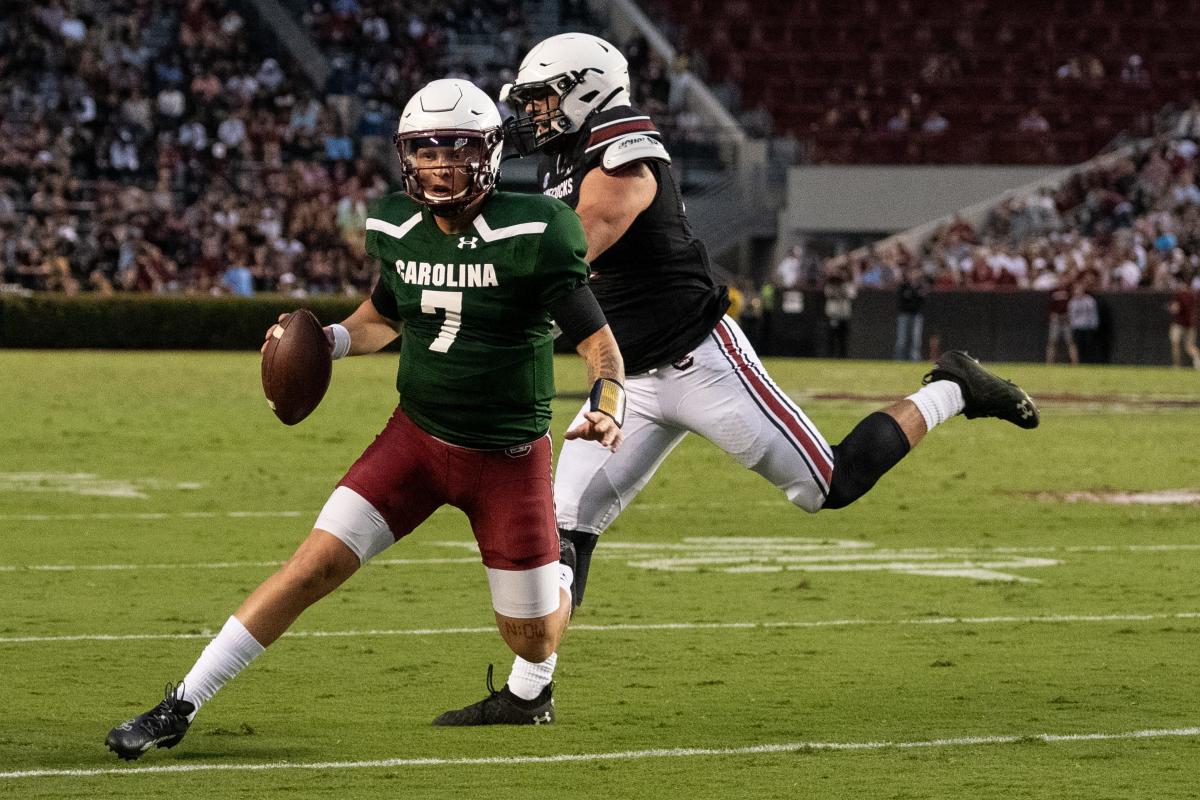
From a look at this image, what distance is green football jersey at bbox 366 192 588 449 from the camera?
18.8 feet

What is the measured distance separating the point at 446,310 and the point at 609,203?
1.07 metres

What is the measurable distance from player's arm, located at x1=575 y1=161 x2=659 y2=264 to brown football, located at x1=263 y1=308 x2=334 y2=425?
3.37ft

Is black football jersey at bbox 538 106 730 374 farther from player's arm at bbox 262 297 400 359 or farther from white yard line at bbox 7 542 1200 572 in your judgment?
white yard line at bbox 7 542 1200 572

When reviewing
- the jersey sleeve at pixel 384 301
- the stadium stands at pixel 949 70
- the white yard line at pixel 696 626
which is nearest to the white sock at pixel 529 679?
the jersey sleeve at pixel 384 301

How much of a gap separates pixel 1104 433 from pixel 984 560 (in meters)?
8.43

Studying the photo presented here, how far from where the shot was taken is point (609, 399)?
5.64 meters

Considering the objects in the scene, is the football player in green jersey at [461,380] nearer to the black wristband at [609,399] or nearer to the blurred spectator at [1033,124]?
the black wristband at [609,399]

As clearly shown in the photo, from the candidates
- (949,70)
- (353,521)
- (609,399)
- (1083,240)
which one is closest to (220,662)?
(353,521)

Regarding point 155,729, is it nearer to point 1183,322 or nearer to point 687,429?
point 687,429

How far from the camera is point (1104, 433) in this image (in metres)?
18.6

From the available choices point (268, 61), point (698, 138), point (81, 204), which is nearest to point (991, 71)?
point (698, 138)

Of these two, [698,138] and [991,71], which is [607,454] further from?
[991,71]

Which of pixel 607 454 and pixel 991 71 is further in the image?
pixel 991 71

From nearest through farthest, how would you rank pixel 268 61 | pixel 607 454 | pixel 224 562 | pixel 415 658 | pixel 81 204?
1. pixel 607 454
2. pixel 415 658
3. pixel 224 562
4. pixel 81 204
5. pixel 268 61
